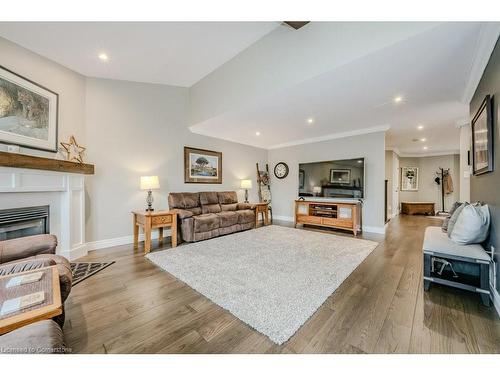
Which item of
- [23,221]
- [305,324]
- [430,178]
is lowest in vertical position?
[305,324]

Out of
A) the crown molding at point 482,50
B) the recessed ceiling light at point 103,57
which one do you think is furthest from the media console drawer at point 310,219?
the recessed ceiling light at point 103,57

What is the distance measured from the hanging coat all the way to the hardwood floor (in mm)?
7442

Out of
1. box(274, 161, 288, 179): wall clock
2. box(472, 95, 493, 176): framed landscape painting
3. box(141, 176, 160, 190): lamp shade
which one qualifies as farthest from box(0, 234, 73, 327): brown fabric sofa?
box(274, 161, 288, 179): wall clock

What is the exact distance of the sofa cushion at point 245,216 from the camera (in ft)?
Result: 14.9

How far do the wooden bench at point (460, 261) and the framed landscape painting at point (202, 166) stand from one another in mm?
4125

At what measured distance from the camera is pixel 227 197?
5.12 m

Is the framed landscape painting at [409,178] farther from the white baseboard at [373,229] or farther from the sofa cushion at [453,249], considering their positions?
the sofa cushion at [453,249]

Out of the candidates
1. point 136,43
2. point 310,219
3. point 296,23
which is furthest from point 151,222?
point 310,219

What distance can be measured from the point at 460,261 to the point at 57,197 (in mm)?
4740

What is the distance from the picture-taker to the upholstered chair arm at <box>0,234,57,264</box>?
168 centimetres

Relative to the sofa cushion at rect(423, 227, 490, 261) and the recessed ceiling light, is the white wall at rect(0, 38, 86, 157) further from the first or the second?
the sofa cushion at rect(423, 227, 490, 261)

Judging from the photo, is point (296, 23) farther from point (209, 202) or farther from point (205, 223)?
point (209, 202)
